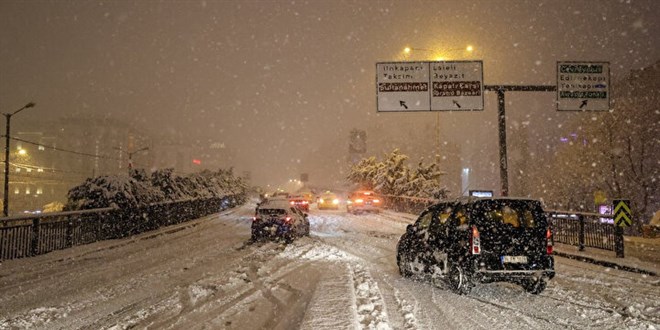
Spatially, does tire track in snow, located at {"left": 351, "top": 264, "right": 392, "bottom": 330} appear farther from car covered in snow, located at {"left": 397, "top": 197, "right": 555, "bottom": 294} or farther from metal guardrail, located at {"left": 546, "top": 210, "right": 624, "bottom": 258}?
metal guardrail, located at {"left": 546, "top": 210, "right": 624, "bottom": 258}

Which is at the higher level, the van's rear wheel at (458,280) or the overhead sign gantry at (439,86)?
the overhead sign gantry at (439,86)

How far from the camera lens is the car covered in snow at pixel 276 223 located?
707 inches

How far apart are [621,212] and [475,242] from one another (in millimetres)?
7939

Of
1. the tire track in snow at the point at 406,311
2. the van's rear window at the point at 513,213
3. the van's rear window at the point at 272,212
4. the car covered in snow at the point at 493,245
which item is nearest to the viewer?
the tire track in snow at the point at 406,311

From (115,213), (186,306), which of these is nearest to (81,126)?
(115,213)

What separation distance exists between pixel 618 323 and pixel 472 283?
2509 millimetres

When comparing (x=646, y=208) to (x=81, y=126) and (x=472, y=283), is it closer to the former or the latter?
(x=472, y=283)

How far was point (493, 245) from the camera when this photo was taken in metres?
8.57

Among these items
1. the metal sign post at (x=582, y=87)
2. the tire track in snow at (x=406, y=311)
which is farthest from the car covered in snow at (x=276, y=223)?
the metal sign post at (x=582, y=87)

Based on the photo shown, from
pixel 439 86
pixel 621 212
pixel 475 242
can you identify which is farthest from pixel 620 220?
pixel 439 86

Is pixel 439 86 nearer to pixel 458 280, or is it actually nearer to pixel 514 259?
pixel 514 259

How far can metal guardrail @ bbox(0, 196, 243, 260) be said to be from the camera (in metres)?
14.2

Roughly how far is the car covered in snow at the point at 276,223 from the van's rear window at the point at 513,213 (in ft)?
33.4

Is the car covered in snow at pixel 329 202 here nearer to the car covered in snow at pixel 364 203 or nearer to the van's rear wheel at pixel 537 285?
the car covered in snow at pixel 364 203
